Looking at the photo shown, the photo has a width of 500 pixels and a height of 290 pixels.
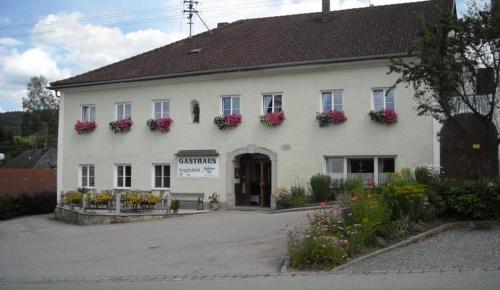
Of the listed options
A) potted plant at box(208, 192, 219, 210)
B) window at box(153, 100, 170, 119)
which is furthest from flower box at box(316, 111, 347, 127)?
window at box(153, 100, 170, 119)

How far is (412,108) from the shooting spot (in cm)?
2033

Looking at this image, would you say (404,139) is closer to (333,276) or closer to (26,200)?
(333,276)

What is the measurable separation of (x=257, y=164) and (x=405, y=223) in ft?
41.9

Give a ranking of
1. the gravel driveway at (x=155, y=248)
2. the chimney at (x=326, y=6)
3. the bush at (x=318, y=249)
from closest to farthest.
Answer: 1. the bush at (x=318, y=249)
2. the gravel driveway at (x=155, y=248)
3. the chimney at (x=326, y=6)

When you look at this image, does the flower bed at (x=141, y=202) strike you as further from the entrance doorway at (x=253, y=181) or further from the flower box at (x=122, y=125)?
the flower box at (x=122, y=125)

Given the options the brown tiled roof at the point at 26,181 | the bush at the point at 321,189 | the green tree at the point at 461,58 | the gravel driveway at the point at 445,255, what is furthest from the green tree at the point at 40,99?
the gravel driveway at the point at 445,255

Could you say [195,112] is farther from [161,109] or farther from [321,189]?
[321,189]

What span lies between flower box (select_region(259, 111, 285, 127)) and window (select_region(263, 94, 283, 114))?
1.42 feet

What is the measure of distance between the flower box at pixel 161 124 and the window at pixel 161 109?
1.35 ft

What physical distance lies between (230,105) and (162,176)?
4435 millimetres

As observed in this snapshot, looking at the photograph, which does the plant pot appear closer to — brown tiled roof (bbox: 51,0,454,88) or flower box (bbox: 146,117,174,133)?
flower box (bbox: 146,117,174,133)

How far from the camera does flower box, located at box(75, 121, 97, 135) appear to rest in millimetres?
26766

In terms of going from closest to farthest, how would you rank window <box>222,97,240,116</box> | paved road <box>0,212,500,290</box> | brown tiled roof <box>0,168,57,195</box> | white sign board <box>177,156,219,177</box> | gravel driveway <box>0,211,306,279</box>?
1. paved road <box>0,212,500,290</box>
2. gravel driveway <box>0,211,306,279</box>
3. window <box>222,97,240,116</box>
4. white sign board <box>177,156,219,177</box>
5. brown tiled roof <box>0,168,57,195</box>

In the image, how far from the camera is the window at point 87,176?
88.6 feet
